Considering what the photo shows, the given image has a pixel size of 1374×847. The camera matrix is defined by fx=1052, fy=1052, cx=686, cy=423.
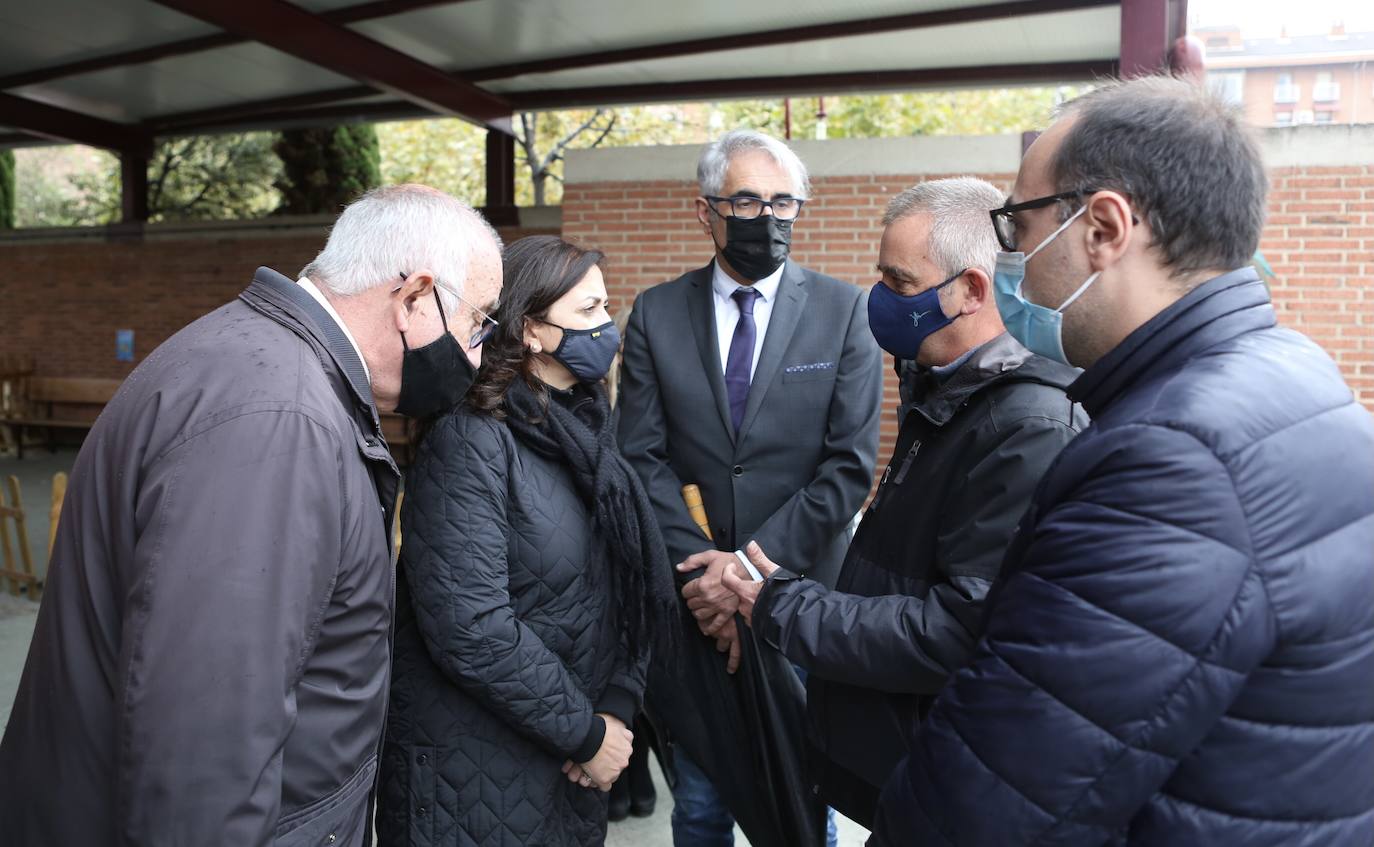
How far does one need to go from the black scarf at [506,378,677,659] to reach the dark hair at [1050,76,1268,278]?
51.2 inches

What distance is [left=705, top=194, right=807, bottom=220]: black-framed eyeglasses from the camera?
2.95m

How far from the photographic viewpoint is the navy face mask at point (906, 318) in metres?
2.11

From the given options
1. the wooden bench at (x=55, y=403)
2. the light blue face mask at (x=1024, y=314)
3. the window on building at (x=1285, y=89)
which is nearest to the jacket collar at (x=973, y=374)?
the light blue face mask at (x=1024, y=314)

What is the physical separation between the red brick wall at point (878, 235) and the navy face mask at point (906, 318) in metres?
5.52

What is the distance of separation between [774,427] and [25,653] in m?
4.99

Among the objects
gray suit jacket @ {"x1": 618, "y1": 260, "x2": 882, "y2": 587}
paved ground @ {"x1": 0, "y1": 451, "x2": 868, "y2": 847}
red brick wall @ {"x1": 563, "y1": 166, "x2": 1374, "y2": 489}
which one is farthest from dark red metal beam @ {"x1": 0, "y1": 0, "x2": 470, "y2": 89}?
gray suit jacket @ {"x1": 618, "y1": 260, "x2": 882, "y2": 587}

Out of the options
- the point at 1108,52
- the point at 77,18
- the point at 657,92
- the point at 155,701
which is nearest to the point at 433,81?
the point at 657,92

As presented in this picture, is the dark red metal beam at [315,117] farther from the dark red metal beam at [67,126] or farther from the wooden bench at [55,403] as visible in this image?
the wooden bench at [55,403]

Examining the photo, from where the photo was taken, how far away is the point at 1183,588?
1.05 metres

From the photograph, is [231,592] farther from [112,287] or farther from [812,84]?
[112,287]

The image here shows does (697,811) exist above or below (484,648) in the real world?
below

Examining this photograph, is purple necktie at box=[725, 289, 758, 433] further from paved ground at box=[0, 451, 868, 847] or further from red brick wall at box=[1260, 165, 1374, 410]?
red brick wall at box=[1260, 165, 1374, 410]

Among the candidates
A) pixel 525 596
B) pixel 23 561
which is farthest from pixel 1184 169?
pixel 23 561

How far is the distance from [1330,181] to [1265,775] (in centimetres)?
792
